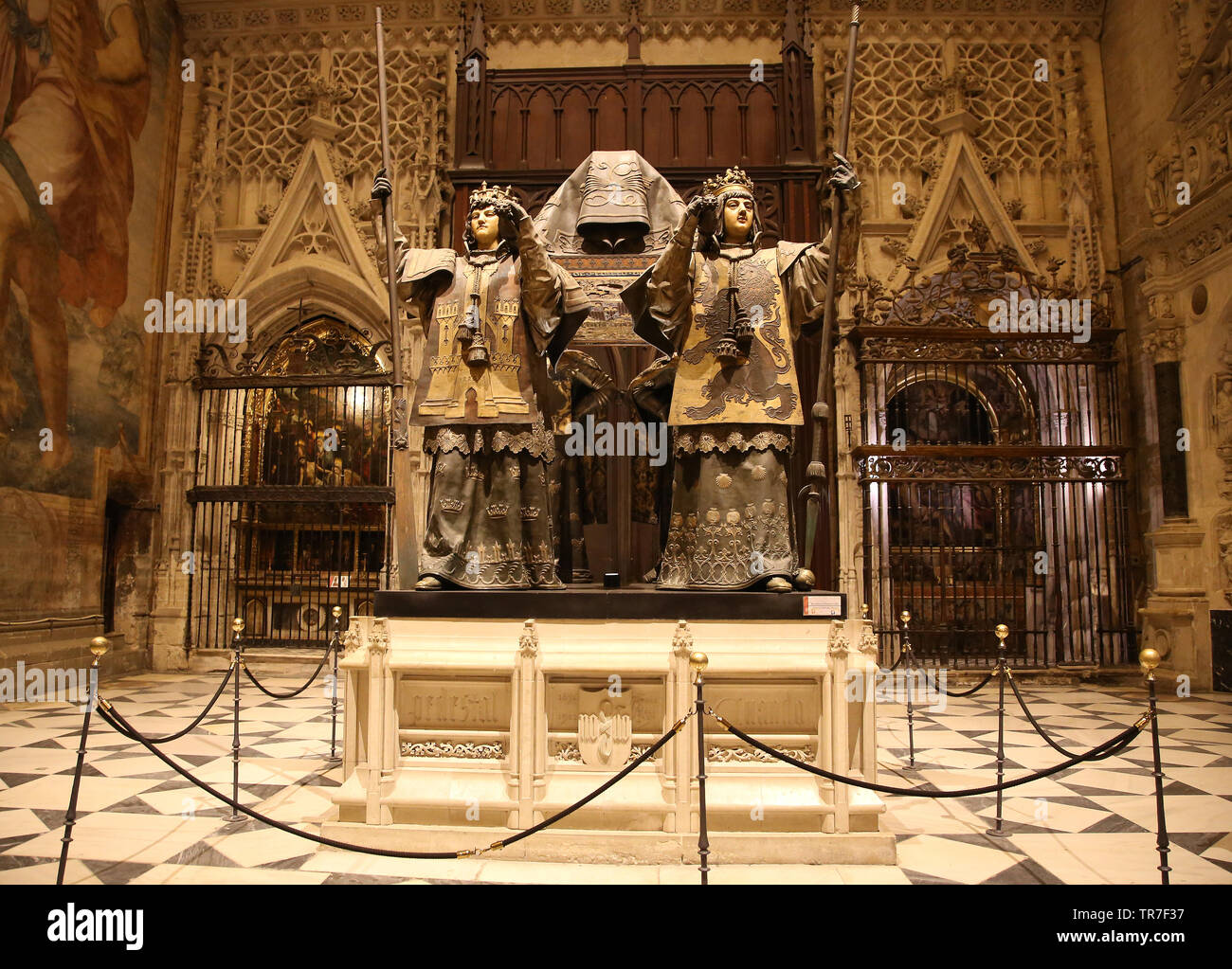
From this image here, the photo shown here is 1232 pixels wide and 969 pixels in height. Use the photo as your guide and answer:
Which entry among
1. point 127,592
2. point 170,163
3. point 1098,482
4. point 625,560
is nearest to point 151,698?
point 127,592

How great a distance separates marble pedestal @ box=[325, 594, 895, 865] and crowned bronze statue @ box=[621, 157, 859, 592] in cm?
42

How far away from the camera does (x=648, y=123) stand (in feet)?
32.8

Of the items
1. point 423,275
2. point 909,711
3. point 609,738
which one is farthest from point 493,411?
point 909,711

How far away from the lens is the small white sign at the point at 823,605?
346cm

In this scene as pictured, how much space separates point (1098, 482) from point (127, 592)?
11468 mm

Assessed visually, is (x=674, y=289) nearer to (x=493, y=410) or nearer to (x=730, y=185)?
(x=730, y=185)

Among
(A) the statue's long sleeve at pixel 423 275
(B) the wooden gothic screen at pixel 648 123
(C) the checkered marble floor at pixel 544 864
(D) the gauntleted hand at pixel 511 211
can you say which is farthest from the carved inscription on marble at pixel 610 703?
(B) the wooden gothic screen at pixel 648 123

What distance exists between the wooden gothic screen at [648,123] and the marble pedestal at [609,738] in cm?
727

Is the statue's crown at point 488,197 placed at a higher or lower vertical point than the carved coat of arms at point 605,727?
higher

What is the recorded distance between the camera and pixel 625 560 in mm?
4883

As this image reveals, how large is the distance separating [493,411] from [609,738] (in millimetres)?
1638

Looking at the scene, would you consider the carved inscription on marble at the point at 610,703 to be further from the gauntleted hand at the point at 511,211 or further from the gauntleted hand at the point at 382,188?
the gauntleted hand at the point at 382,188
